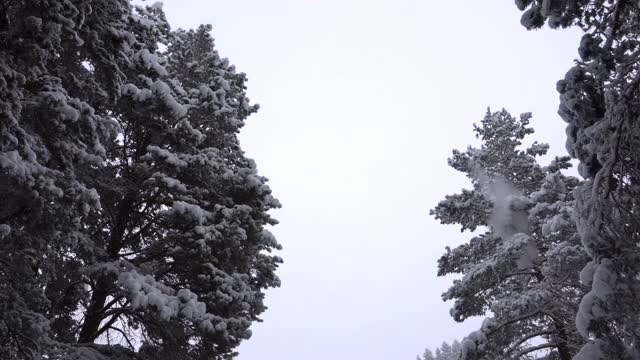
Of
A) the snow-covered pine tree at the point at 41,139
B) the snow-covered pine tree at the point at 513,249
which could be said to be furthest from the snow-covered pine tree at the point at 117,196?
the snow-covered pine tree at the point at 513,249

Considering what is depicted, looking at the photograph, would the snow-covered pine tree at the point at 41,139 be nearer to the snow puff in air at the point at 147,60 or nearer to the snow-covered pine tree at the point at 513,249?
the snow puff in air at the point at 147,60

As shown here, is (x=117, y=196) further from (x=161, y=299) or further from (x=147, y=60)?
(x=161, y=299)

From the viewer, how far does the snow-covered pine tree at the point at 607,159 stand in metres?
3.84

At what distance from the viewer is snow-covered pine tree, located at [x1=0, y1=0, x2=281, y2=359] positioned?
218 inches

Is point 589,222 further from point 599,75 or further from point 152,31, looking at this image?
point 152,31

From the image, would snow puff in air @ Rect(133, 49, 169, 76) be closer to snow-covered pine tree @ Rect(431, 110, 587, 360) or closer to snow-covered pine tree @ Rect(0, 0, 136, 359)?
snow-covered pine tree @ Rect(0, 0, 136, 359)

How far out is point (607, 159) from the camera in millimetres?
4082

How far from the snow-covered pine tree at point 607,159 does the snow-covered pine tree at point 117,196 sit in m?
5.82

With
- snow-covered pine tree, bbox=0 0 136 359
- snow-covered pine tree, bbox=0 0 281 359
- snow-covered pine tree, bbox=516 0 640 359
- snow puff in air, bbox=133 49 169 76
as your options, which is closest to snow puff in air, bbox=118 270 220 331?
snow-covered pine tree, bbox=0 0 281 359

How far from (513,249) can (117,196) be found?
948 centimetres

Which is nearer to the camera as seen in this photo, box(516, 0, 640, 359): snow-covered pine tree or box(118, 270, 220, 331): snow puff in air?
box(516, 0, 640, 359): snow-covered pine tree

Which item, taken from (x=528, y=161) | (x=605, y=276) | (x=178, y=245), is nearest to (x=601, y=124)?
(x=605, y=276)

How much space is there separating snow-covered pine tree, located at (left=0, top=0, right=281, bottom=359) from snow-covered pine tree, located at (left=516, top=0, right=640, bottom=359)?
5818mm

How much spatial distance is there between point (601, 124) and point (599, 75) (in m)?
0.58
